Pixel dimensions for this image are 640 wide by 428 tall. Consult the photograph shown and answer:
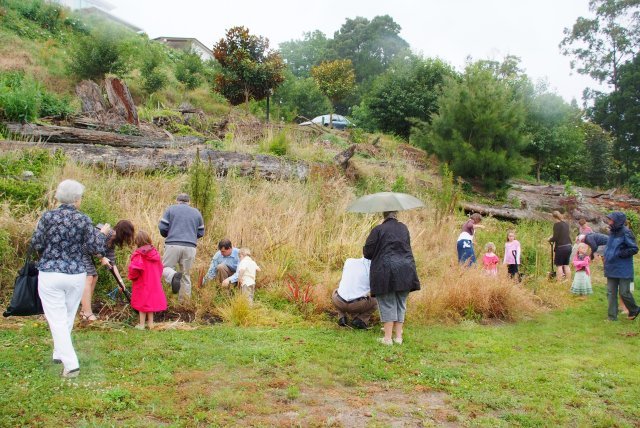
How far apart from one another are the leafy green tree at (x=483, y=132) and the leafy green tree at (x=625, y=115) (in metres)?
17.2

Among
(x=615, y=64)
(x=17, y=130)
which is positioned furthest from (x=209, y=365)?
(x=615, y=64)

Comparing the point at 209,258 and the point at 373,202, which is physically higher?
the point at 373,202

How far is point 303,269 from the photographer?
950 centimetres

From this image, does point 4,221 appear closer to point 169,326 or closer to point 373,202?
point 169,326

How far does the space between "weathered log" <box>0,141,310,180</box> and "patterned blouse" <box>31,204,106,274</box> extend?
6082 mm

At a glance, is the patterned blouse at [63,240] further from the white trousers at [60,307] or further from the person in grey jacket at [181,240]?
the person in grey jacket at [181,240]

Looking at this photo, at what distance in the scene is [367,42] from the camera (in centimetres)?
5881

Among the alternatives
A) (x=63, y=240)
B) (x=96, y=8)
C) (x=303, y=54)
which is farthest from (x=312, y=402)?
(x=303, y=54)

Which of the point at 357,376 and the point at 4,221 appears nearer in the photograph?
the point at 357,376

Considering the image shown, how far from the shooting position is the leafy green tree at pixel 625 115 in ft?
107

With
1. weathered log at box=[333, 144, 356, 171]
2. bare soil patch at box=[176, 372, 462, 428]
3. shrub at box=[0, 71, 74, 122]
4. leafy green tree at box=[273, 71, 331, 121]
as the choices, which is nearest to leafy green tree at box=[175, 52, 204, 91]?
leafy green tree at box=[273, 71, 331, 121]

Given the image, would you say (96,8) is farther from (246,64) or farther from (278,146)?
(278,146)

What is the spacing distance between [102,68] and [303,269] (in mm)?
15732

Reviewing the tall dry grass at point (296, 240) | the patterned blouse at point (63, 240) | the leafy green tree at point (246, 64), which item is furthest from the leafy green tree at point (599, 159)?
the patterned blouse at point (63, 240)
